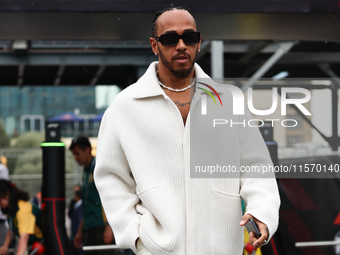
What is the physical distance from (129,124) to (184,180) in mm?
284

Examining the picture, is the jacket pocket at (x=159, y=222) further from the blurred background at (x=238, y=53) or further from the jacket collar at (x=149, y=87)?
the blurred background at (x=238, y=53)

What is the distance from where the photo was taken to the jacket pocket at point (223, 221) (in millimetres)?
1834

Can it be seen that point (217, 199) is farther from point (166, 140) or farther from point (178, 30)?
point (178, 30)

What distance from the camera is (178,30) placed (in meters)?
1.88

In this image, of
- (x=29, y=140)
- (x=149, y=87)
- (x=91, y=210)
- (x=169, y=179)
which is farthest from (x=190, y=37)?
(x=29, y=140)

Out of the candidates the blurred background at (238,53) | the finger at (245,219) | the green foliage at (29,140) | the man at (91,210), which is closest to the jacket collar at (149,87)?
the finger at (245,219)

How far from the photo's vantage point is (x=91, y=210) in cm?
461

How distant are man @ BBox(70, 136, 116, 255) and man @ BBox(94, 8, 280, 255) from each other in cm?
265

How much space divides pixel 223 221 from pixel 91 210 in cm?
293

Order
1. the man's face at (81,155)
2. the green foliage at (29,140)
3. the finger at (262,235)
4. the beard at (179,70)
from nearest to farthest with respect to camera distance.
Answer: the finger at (262,235) < the beard at (179,70) < the man's face at (81,155) < the green foliage at (29,140)

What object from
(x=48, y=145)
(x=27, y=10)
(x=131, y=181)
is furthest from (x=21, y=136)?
(x=131, y=181)

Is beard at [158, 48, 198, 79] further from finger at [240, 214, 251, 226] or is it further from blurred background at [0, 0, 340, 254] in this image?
blurred background at [0, 0, 340, 254]

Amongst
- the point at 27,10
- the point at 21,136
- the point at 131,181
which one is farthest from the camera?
the point at 21,136

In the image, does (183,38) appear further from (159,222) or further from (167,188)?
(159,222)
